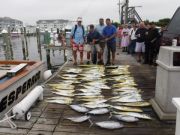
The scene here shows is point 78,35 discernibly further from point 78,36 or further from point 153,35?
A: point 153,35

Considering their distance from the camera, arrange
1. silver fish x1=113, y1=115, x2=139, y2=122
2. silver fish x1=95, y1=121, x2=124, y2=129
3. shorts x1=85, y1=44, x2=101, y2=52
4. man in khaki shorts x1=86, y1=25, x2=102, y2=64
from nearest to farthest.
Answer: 1. silver fish x1=95, y1=121, x2=124, y2=129
2. silver fish x1=113, y1=115, x2=139, y2=122
3. man in khaki shorts x1=86, y1=25, x2=102, y2=64
4. shorts x1=85, y1=44, x2=101, y2=52

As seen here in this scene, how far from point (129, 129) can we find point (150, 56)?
578 cm

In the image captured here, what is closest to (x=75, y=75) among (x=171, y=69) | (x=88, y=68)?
(x=88, y=68)

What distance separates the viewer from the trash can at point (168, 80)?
12.4ft


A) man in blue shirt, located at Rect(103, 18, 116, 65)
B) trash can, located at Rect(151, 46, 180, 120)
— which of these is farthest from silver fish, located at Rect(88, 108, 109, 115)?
man in blue shirt, located at Rect(103, 18, 116, 65)

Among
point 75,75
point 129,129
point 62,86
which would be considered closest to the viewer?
point 129,129

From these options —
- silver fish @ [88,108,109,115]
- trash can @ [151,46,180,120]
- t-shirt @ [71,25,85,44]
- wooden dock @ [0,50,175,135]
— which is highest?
t-shirt @ [71,25,85,44]

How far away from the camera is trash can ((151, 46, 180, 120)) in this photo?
379 centimetres

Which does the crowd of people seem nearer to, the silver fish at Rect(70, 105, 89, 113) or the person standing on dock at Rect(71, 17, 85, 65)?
the person standing on dock at Rect(71, 17, 85, 65)

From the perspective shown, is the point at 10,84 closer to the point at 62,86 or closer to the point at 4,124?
the point at 62,86

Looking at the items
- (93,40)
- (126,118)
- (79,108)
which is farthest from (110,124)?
(93,40)

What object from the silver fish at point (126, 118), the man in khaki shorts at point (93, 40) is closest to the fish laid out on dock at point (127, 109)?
the silver fish at point (126, 118)

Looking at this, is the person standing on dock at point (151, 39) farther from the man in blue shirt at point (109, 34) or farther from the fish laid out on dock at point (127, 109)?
the fish laid out on dock at point (127, 109)

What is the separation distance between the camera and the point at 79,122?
13.1 feet
